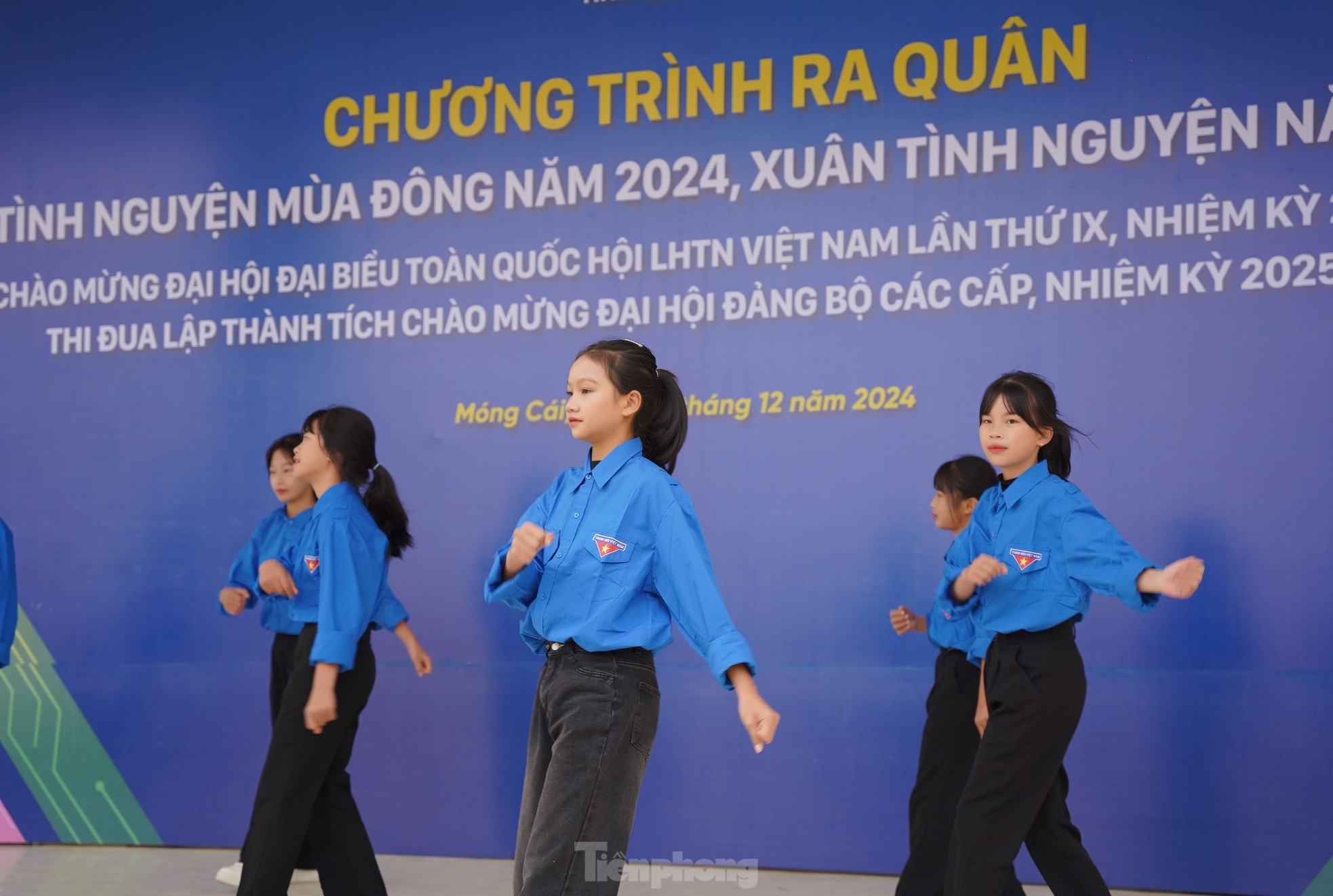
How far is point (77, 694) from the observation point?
524 cm

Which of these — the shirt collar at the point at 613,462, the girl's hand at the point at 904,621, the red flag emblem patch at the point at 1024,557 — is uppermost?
the shirt collar at the point at 613,462

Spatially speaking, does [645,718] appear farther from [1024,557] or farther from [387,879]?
[387,879]

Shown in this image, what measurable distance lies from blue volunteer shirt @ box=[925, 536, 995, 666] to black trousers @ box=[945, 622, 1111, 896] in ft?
1.04

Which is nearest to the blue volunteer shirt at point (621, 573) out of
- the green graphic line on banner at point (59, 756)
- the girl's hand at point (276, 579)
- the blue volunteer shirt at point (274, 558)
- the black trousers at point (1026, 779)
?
the black trousers at point (1026, 779)

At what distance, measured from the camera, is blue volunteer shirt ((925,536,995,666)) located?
356 cm

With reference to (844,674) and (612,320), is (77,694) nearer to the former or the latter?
(612,320)

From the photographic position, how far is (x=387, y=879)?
454cm

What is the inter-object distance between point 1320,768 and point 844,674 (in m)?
1.41

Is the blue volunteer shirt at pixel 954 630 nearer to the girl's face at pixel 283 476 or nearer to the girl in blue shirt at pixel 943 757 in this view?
the girl in blue shirt at pixel 943 757

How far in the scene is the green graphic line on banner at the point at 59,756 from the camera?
5.18 meters

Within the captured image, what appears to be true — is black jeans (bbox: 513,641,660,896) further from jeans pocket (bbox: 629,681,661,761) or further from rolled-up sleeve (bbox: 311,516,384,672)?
rolled-up sleeve (bbox: 311,516,384,672)

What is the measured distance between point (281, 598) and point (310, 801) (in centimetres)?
86

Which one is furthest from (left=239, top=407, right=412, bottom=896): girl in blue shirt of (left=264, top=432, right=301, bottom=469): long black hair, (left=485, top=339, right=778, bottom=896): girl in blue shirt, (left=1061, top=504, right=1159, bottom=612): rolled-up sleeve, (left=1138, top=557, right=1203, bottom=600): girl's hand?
(left=1138, top=557, right=1203, bottom=600): girl's hand

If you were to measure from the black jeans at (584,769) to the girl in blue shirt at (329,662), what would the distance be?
1152mm
